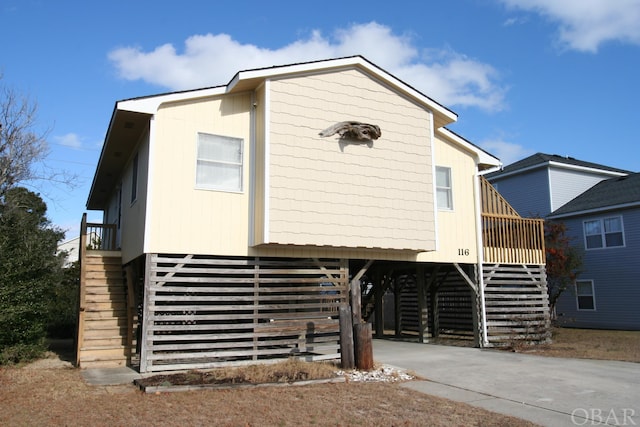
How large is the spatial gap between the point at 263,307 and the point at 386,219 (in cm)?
339

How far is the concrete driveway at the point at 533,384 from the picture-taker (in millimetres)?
6724

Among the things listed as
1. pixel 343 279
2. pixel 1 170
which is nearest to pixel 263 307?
pixel 343 279

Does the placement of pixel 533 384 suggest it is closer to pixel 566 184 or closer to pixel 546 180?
pixel 546 180

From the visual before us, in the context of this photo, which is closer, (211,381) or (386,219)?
(211,381)

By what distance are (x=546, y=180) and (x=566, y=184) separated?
111 cm

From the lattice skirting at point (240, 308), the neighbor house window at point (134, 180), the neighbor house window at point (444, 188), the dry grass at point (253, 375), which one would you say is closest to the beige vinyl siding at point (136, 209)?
the neighbor house window at point (134, 180)

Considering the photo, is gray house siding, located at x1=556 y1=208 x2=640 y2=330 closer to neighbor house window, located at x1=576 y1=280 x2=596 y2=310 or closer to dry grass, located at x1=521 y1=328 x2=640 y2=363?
neighbor house window, located at x1=576 y1=280 x2=596 y2=310

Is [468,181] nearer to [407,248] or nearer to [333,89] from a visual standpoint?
[407,248]

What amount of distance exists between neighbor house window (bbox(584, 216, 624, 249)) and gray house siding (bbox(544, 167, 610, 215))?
2.01m

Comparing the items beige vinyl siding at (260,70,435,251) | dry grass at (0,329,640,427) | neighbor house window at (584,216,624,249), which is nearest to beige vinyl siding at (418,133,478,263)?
beige vinyl siding at (260,70,435,251)

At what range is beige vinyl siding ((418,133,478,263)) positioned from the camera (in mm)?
13547

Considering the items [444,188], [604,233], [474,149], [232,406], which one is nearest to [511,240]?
[444,188]

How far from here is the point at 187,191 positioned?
10.3 meters

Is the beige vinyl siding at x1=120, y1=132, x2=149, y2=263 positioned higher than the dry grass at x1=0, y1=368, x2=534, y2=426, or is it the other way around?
the beige vinyl siding at x1=120, y1=132, x2=149, y2=263
